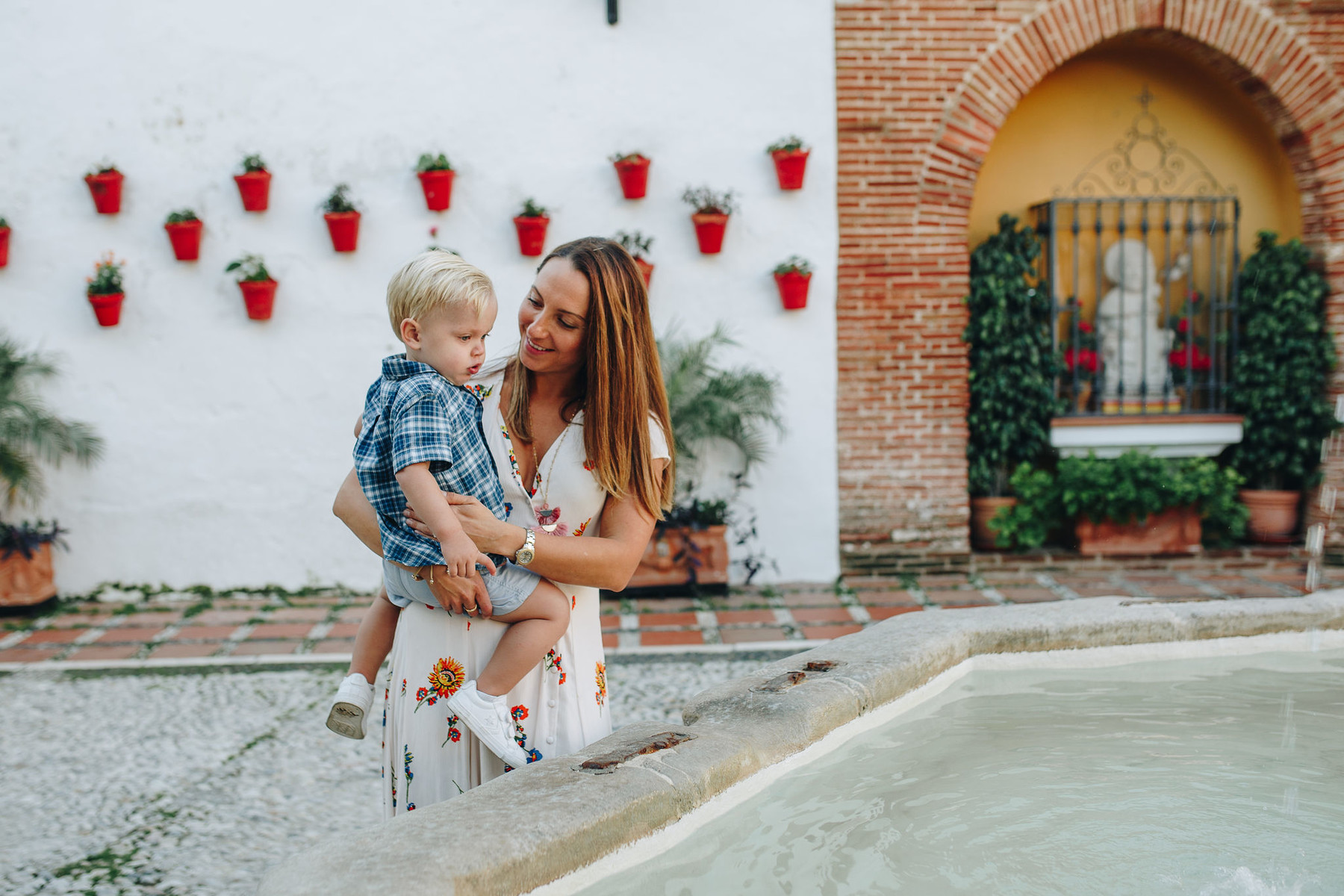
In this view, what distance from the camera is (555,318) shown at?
1.87 m

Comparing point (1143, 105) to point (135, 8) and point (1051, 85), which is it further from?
point (135, 8)

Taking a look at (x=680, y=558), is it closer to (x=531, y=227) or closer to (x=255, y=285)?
(x=531, y=227)

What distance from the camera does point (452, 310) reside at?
189 centimetres

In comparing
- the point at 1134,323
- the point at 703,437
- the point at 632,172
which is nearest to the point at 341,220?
the point at 632,172

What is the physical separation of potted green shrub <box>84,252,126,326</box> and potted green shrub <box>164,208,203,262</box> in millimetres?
348

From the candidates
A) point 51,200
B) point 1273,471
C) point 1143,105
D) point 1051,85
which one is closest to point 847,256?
point 1051,85

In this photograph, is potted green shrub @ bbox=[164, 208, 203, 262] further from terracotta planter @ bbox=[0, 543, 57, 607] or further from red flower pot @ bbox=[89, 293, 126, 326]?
terracotta planter @ bbox=[0, 543, 57, 607]

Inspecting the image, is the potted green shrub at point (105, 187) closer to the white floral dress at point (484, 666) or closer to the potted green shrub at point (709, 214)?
the potted green shrub at point (709, 214)

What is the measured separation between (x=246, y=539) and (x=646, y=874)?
5015 mm

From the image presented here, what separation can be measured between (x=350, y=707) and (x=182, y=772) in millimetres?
1883

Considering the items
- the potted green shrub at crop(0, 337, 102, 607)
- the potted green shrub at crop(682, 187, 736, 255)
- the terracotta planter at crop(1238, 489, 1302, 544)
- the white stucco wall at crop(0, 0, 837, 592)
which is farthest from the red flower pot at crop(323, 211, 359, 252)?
the terracotta planter at crop(1238, 489, 1302, 544)

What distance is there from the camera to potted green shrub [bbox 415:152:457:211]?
19.4 feet

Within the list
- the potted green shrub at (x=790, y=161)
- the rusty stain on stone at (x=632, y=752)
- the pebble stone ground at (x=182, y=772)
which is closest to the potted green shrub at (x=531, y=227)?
the potted green shrub at (x=790, y=161)

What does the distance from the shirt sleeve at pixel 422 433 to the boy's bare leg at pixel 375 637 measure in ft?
1.57
